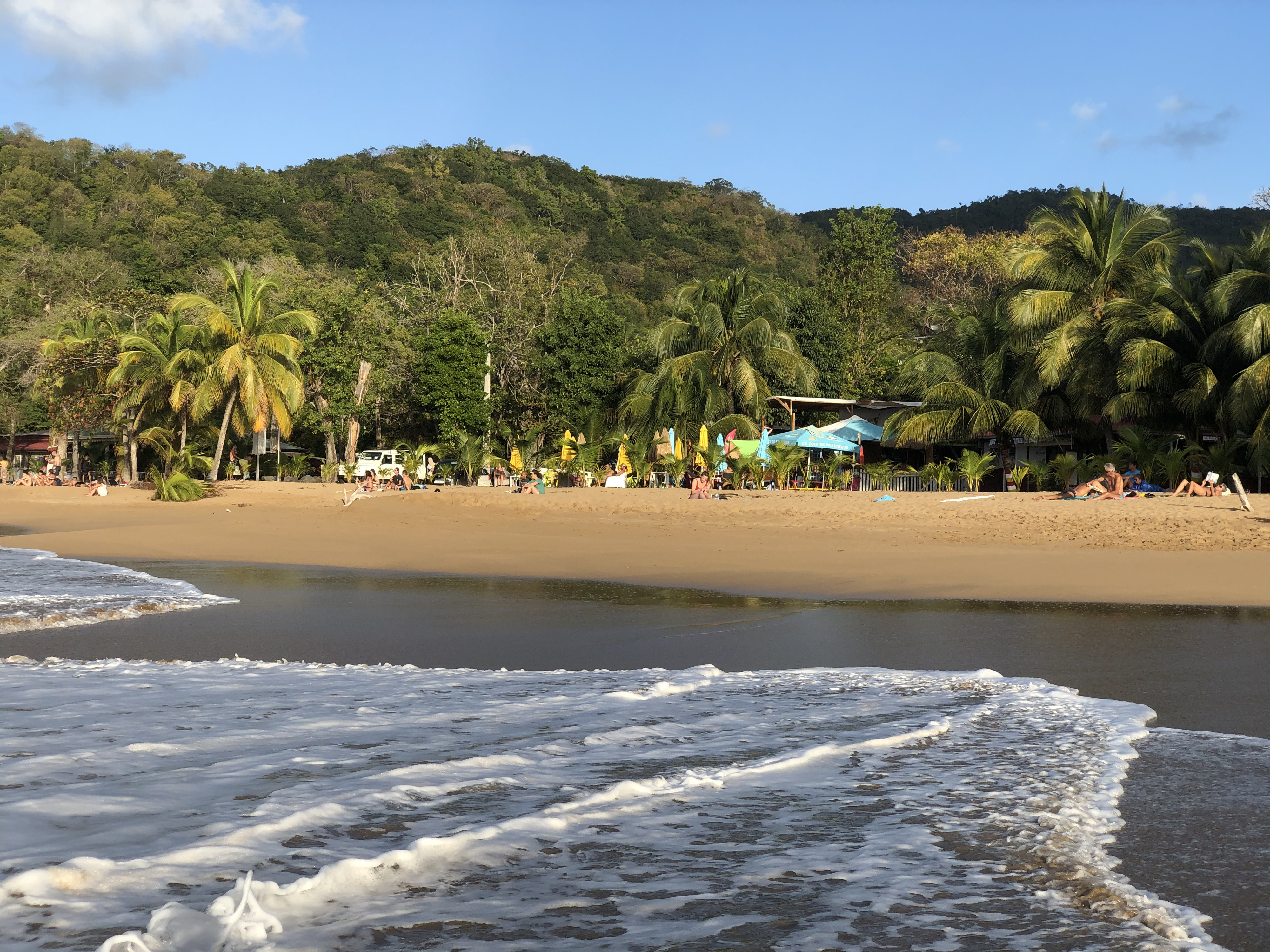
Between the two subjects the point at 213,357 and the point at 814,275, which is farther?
the point at 814,275

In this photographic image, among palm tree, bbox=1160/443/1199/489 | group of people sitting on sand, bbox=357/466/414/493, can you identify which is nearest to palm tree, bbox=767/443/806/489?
palm tree, bbox=1160/443/1199/489

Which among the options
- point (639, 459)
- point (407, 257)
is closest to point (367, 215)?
point (407, 257)

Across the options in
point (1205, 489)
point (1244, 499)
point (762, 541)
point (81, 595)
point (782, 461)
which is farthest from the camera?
point (782, 461)

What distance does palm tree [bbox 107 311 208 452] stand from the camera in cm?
2884

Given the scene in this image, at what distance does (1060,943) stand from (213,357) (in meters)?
30.5

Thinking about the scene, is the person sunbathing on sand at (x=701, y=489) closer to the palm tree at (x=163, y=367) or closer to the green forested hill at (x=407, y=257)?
the green forested hill at (x=407, y=257)

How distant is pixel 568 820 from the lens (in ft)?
12.0

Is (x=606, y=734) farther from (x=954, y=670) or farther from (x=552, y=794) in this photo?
(x=954, y=670)

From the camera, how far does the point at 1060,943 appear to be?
105 inches

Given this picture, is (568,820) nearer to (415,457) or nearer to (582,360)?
(415,457)

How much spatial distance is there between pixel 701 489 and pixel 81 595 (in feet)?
42.0

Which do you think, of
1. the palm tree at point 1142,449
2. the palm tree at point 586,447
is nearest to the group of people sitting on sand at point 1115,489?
the palm tree at point 1142,449

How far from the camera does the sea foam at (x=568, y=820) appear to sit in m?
2.79

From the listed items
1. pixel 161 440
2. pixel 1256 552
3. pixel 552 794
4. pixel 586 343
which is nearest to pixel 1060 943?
pixel 552 794
